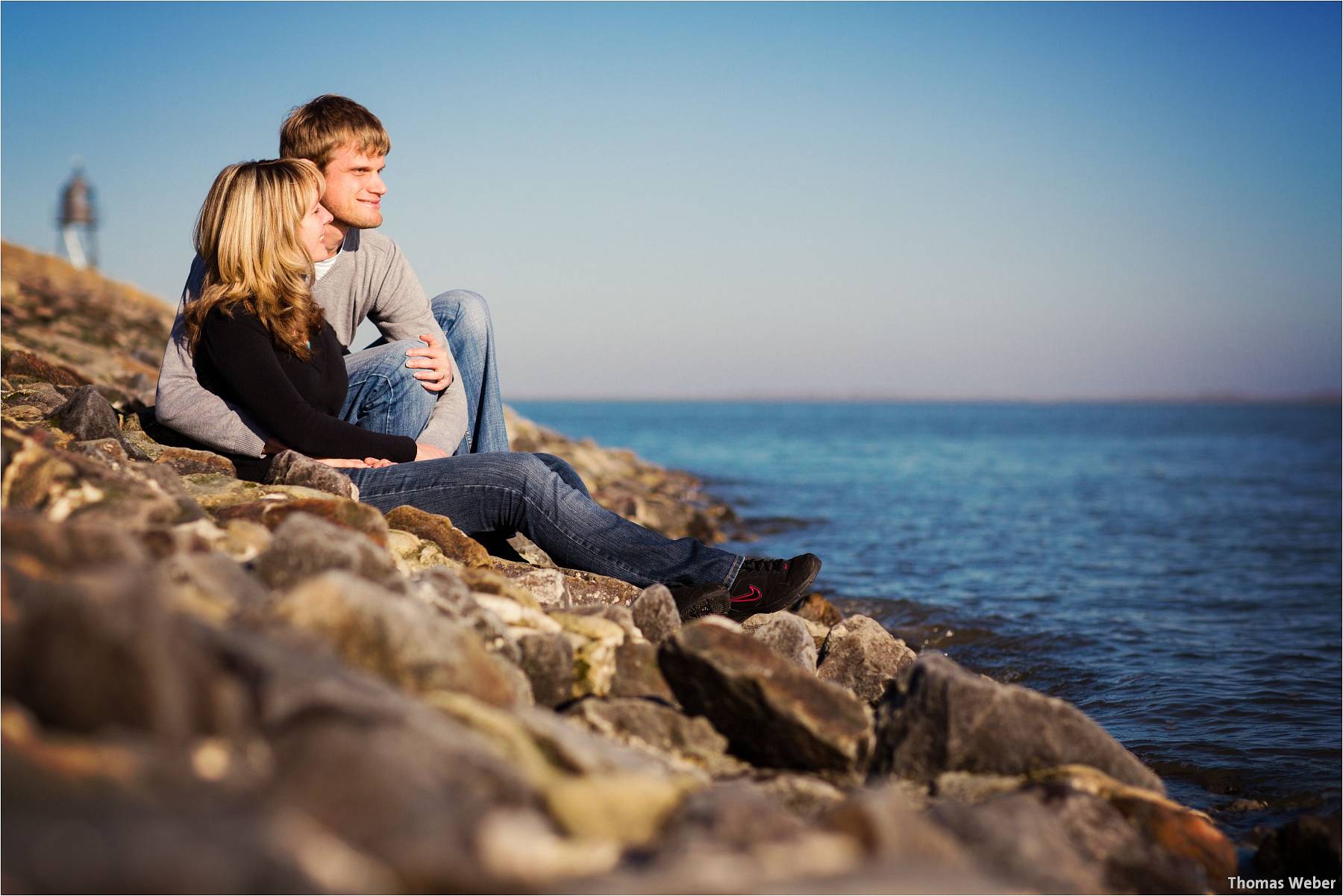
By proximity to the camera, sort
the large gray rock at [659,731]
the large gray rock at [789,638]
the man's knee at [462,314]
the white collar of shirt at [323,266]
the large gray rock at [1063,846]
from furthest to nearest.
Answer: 1. the man's knee at [462,314]
2. the white collar of shirt at [323,266]
3. the large gray rock at [789,638]
4. the large gray rock at [659,731]
5. the large gray rock at [1063,846]

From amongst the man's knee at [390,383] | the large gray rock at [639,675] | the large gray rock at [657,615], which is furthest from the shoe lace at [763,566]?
the man's knee at [390,383]

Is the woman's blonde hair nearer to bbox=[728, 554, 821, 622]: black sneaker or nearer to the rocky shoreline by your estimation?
the rocky shoreline

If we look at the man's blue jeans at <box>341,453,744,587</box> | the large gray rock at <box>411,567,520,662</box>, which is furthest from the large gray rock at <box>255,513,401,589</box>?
the man's blue jeans at <box>341,453,744,587</box>

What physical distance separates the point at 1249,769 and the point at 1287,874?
157cm

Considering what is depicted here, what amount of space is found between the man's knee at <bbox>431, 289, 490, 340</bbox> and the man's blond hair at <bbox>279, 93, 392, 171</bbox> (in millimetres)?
916

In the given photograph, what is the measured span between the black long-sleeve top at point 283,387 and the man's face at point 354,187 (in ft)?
2.29

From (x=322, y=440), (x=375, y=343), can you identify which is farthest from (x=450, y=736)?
(x=375, y=343)

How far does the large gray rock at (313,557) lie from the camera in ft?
10.3

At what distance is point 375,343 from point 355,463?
119cm

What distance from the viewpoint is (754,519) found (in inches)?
605

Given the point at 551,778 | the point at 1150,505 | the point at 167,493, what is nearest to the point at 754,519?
the point at 1150,505

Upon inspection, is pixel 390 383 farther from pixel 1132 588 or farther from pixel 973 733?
pixel 1132 588

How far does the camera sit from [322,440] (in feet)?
15.3

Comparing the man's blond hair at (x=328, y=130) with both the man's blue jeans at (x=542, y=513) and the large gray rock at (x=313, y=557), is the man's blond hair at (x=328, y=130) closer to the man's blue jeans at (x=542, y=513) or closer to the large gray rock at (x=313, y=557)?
the man's blue jeans at (x=542, y=513)
